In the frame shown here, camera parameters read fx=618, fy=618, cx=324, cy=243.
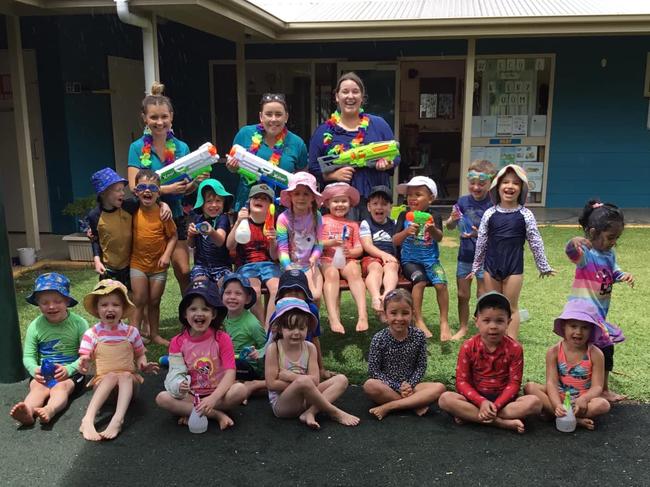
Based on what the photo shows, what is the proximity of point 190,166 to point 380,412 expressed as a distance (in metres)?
2.23

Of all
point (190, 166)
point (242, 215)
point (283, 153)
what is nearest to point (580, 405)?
point (242, 215)

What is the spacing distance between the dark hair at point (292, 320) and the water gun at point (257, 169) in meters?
1.17

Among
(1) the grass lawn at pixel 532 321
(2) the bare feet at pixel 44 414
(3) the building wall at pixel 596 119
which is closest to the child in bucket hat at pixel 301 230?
(1) the grass lawn at pixel 532 321

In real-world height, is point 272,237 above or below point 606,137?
below

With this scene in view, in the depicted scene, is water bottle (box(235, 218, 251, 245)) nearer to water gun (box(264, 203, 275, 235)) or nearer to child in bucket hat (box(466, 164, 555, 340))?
water gun (box(264, 203, 275, 235))

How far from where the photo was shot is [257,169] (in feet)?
14.6

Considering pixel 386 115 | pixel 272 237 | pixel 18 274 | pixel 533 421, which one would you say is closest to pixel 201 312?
pixel 272 237

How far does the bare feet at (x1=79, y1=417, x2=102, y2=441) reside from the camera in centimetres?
346

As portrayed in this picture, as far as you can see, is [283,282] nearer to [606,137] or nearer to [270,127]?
[270,127]

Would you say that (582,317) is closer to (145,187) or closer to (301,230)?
(301,230)

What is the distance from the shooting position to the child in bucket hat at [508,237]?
14.1 feet

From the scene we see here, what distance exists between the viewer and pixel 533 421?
3.63m

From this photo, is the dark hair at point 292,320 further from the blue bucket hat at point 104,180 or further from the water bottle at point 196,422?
the blue bucket hat at point 104,180

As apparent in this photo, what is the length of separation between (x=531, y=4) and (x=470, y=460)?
9.10 metres
